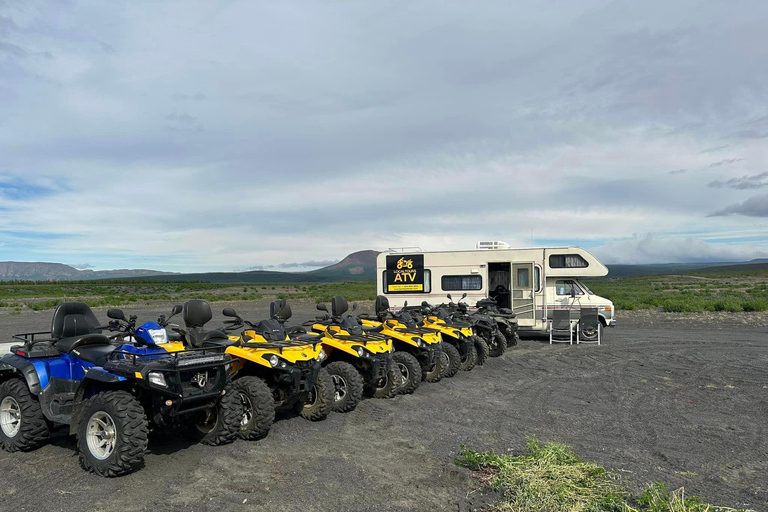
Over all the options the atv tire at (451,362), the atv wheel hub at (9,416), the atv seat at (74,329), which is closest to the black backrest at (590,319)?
the atv tire at (451,362)

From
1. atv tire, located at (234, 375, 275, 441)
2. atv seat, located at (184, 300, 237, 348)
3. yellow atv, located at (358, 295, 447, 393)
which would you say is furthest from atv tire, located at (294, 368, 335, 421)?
yellow atv, located at (358, 295, 447, 393)

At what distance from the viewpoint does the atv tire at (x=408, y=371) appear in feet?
30.2

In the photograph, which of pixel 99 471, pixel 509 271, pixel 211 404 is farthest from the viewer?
pixel 509 271

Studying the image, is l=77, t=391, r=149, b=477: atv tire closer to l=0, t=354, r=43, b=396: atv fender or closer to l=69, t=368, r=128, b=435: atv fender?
l=69, t=368, r=128, b=435: atv fender

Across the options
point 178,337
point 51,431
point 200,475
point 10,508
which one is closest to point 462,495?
point 200,475

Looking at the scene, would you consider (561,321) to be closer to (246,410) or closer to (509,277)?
(509,277)

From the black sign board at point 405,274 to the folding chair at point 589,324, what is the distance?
516 cm

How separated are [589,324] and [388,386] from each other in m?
10.1

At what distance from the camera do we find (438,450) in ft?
19.9

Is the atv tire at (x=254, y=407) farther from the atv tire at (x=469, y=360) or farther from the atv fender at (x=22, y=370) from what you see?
the atv tire at (x=469, y=360)

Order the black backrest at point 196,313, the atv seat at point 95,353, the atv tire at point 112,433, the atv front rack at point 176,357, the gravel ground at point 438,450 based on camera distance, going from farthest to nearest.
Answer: the black backrest at point 196,313 < the atv seat at point 95,353 < the atv front rack at point 176,357 < the atv tire at point 112,433 < the gravel ground at point 438,450

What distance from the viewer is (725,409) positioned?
8.00m

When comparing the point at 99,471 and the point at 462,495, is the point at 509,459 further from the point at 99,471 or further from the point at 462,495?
the point at 99,471

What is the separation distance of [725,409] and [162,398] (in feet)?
25.6
